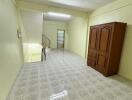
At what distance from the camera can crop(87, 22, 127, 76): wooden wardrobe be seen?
9.33ft

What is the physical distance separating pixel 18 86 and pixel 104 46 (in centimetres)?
299

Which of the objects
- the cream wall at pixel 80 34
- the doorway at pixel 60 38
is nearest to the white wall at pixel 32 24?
the cream wall at pixel 80 34

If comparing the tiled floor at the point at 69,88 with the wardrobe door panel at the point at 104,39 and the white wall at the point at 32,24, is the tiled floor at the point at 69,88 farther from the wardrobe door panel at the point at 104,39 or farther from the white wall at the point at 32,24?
the white wall at the point at 32,24

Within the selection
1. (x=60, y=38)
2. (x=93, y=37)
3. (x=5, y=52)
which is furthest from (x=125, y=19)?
(x=60, y=38)

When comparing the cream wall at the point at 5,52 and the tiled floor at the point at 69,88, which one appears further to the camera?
the tiled floor at the point at 69,88

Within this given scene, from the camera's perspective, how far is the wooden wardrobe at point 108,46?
284 centimetres

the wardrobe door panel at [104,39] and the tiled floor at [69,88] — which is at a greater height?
the wardrobe door panel at [104,39]

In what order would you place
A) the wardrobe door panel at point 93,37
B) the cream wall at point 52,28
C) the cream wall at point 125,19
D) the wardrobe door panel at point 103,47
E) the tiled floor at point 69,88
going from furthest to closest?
the cream wall at point 52,28, the wardrobe door panel at point 93,37, the wardrobe door panel at point 103,47, the cream wall at point 125,19, the tiled floor at point 69,88

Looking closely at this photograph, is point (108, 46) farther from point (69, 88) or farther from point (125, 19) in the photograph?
point (69, 88)

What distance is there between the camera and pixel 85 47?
5.29 metres

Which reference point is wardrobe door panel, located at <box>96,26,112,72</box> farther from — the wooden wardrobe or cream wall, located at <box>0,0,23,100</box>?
cream wall, located at <box>0,0,23,100</box>

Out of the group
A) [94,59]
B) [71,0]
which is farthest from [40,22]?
[94,59]

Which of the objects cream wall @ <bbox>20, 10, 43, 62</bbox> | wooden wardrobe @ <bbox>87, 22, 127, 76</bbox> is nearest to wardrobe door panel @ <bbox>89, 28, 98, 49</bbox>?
Result: wooden wardrobe @ <bbox>87, 22, 127, 76</bbox>

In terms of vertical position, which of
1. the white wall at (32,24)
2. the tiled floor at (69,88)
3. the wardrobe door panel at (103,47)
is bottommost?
the tiled floor at (69,88)
